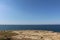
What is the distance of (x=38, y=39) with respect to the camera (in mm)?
43875

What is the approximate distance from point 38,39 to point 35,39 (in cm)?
98

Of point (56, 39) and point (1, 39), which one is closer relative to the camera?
point (1, 39)

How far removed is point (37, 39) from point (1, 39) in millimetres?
12501

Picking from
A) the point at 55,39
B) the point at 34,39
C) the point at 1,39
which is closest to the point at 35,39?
the point at 34,39

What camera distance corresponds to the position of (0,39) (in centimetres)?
3634

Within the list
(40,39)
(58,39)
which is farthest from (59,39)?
(40,39)

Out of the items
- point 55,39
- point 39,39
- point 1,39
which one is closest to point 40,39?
point 39,39

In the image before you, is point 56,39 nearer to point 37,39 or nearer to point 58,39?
point 58,39

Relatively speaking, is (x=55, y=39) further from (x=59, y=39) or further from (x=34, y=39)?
(x=34, y=39)

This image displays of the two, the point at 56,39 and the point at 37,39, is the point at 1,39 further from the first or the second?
the point at 56,39

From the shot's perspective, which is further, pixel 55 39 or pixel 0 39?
pixel 55 39

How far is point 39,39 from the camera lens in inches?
1726

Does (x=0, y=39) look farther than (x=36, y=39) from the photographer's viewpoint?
No

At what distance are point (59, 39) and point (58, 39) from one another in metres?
0.33
